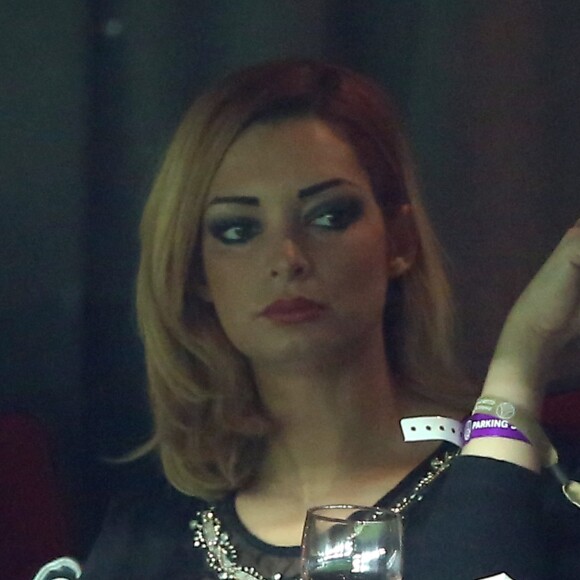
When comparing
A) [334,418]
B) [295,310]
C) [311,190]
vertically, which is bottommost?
[334,418]

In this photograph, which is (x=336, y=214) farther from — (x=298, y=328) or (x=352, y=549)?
(x=352, y=549)

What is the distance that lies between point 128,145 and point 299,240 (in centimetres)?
21

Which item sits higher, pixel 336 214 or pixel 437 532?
pixel 336 214

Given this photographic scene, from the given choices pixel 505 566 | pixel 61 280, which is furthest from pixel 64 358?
pixel 505 566

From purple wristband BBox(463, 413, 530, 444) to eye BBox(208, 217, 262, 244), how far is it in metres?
0.27

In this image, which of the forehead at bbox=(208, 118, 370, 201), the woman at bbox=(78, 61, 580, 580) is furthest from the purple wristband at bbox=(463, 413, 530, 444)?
the forehead at bbox=(208, 118, 370, 201)

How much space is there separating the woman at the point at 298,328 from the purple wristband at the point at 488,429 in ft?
0.04

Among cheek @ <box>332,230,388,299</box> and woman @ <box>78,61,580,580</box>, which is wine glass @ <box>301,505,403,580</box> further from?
cheek @ <box>332,230,388,299</box>

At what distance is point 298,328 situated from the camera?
1.13 metres

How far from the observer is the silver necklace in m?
1.11

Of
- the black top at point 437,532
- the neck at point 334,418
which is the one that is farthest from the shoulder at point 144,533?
the neck at point 334,418

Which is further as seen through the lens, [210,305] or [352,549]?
[210,305]

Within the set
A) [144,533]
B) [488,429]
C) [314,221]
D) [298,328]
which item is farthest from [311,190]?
[144,533]

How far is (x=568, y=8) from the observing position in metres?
1.10
